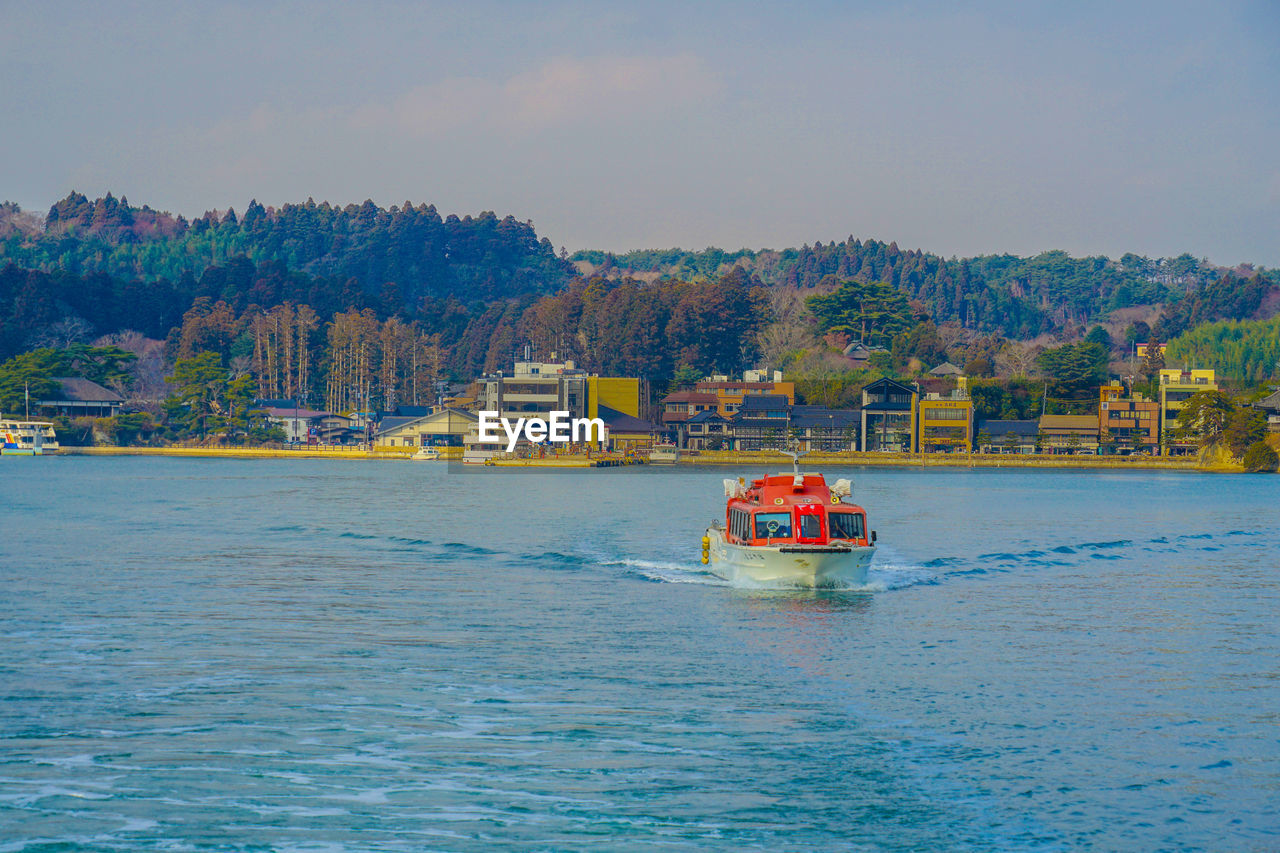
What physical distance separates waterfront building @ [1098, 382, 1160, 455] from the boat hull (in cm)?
8442

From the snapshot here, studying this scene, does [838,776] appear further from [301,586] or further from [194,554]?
[194,554]

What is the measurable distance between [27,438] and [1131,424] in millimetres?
94657

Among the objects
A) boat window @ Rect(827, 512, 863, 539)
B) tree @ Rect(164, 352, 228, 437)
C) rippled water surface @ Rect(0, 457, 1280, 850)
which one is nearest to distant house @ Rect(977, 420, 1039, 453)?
tree @ Rect(164, 352, 228, 437)

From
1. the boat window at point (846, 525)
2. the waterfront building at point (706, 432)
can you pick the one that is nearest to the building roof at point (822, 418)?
the waterfront building at point (706, 432)

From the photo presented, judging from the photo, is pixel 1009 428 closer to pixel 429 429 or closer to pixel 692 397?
pixel 692 397

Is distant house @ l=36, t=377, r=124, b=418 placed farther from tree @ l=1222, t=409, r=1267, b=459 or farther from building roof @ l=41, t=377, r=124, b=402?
tree @ l=1222, t=409, r=1267, b=459

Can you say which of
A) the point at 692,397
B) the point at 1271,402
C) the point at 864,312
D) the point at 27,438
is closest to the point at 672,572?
the point at 692,397

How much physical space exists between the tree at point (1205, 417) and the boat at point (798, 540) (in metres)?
77.9

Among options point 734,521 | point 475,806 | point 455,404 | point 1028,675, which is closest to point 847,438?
point 455,404

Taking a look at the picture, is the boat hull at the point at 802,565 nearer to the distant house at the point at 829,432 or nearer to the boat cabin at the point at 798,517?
the boat cabin at the point at 798,517

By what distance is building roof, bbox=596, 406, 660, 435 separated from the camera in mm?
110625

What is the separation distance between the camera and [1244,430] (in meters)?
95.4

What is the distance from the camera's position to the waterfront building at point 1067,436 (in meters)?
105

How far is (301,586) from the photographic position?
26750 mm
